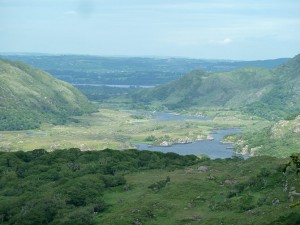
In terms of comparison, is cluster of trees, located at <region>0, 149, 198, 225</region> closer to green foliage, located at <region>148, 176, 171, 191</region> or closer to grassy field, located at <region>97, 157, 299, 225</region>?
grassy field, located at <region>97, 157, 299, 225</region>

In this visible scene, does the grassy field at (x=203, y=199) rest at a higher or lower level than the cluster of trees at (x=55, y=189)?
higher

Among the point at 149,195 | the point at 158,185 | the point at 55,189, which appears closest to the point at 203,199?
the point at 149,195

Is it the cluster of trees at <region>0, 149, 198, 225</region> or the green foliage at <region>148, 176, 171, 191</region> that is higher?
the green foliage at <region>148, 176, 171, 191</region>

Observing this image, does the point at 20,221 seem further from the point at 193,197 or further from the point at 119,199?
the point at 193,197

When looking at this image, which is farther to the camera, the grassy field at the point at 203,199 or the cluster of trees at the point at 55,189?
the cluster of trees at the point at 55,189

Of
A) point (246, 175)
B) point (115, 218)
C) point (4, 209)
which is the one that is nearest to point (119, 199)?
point (115, 218)

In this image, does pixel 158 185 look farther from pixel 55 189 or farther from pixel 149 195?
pixel 55 189

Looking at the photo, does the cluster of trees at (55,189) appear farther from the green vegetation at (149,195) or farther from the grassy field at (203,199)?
the grassy field at (203,199)

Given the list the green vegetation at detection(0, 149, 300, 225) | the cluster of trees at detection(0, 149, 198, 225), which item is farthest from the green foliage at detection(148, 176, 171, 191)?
the cluster of trees at detection(0, 149, 198, 225)

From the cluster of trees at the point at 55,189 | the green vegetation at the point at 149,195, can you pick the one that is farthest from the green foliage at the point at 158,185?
the cluster of trees at the point at 55,189
